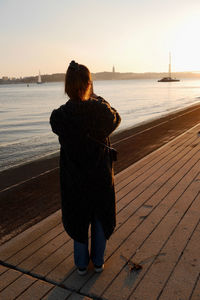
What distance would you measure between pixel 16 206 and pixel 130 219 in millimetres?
2214

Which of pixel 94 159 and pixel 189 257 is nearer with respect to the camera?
pixel 94 159

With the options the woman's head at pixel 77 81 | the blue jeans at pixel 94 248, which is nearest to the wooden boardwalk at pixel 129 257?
the blue jeans at pixel 94 248

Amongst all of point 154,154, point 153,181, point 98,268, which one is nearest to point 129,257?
point 98,268

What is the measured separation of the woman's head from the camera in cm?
234

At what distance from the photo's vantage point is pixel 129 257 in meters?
3.04

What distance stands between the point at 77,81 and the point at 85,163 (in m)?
0.69

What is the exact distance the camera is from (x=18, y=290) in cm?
260

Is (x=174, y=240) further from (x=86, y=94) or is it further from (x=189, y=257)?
(x=86, y=94)

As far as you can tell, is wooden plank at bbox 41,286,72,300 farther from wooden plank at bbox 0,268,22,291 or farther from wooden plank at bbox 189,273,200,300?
wooden plank at bbox 189,273,200,300

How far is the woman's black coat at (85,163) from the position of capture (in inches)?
93.4

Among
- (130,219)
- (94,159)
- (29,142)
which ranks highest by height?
(94,159)

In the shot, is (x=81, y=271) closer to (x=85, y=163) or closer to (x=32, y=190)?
(x=85, y=163)

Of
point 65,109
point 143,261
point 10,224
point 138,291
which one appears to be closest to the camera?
point 65,109

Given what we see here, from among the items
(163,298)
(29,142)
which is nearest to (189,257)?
(163,298)
